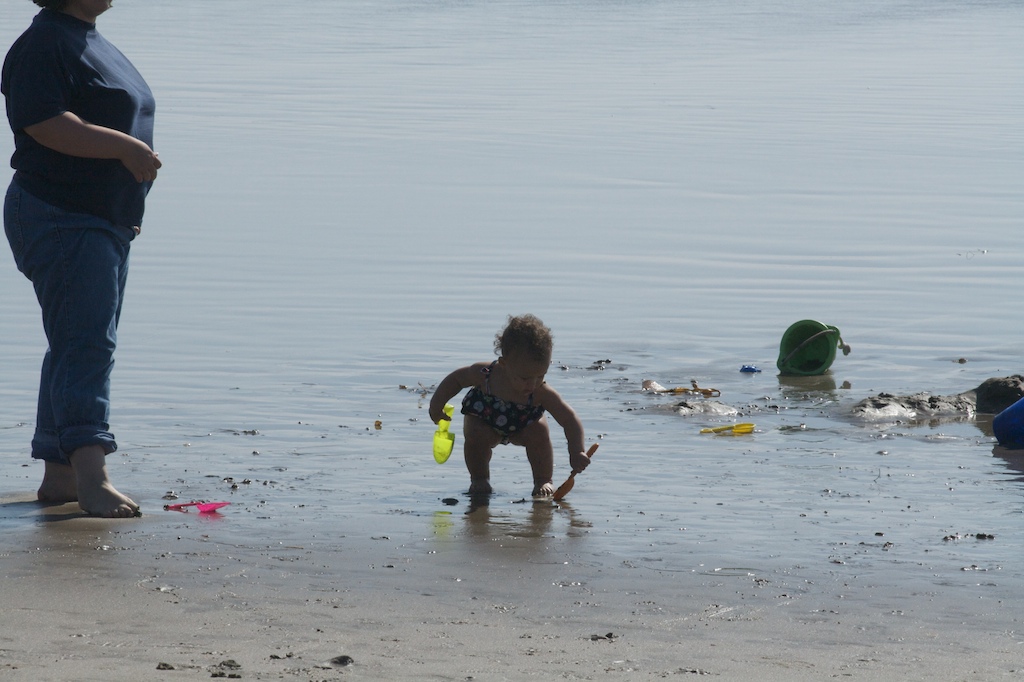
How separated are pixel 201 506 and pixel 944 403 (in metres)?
3.62

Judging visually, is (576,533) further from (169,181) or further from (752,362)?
(169,181)

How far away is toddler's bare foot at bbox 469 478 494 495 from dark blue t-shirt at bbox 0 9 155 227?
5.07ft

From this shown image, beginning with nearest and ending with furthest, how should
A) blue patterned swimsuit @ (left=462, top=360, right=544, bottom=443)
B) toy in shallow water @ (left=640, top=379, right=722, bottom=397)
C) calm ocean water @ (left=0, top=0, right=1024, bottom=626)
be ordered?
1. calm ocean water @ (left=0, top=0, right=1024, bottom=626)
2. blue patterned swimsuit @ (left=462, top=360, right=544, bottom=443)
3. toy in shallow water @ (left=640, top=379, right=722, bottom=397)

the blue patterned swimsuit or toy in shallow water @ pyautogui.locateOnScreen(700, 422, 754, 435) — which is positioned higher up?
the blue patterned swimsuit

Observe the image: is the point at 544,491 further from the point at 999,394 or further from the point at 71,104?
the point at 999,394

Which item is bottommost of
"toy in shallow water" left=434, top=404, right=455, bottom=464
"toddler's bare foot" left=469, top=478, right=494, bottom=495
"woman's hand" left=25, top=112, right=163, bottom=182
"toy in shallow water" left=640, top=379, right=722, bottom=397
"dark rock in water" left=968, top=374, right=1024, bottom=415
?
"toddler's bare foot" left=469, top=478, right=494, bottom=495

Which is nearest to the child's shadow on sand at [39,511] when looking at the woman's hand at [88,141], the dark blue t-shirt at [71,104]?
the dark blue t-shirt at [71,104]

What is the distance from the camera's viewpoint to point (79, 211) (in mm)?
4715

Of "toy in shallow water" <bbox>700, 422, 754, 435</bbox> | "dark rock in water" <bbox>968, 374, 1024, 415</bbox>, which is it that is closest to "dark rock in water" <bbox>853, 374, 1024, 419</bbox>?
"dark rock in water" <bbox>968, 374, 1024, 415</bbox>

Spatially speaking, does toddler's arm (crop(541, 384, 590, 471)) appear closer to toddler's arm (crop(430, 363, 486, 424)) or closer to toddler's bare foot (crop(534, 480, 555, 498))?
toddler's bare foot (crop(534, 480, 555, 498))

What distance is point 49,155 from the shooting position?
4707 millimetres

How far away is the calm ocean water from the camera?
541cm

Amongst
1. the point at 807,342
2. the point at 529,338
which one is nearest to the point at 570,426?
the point at 529,338

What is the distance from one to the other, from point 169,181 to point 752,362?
284 inches
